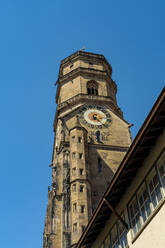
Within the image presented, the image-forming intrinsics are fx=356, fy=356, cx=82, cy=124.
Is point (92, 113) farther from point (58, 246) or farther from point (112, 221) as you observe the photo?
point (112, 221)

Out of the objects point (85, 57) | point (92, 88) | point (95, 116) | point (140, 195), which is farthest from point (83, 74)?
point (140, 195)

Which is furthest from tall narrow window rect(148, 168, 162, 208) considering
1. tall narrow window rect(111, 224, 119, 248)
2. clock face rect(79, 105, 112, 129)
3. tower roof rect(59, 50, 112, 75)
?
tower roof rect(59, 50, 112, 75)

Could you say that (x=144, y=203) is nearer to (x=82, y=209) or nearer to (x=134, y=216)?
(x=134, y=216)

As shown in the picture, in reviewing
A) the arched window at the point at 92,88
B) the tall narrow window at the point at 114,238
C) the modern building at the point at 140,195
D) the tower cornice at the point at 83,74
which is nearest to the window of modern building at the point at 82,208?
the modern building at the point at 140,195

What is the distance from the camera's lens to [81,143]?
39688 millimetres

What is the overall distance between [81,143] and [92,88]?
44.2 feet

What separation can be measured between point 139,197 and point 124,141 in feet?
99.5

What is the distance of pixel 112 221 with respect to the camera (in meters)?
15.4

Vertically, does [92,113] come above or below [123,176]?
above

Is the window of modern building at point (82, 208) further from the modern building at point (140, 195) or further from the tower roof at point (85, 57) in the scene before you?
the tower roof at point (85, 57)

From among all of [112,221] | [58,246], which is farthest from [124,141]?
[112,221]

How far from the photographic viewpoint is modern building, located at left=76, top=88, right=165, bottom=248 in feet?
38.4

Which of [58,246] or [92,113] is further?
[92,113]

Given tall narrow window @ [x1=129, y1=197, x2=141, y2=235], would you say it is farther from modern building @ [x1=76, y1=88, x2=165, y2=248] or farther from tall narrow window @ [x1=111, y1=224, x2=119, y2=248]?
tall narrow window @ [x1=111, y1=224, x2=119, y2=248]
